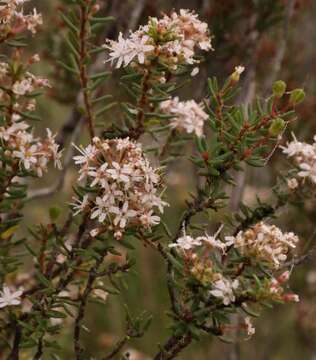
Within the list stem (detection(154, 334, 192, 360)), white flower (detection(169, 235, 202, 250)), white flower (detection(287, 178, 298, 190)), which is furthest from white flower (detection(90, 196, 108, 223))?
white flower (detection(287, 178, 298, 190))

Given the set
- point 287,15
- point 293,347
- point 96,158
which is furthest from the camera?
point 293,347

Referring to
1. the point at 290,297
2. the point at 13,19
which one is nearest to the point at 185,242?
the point at 290,297

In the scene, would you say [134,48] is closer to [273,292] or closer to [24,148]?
[24,148]

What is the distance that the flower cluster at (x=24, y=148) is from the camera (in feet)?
3.46

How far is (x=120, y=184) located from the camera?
3.18 feet

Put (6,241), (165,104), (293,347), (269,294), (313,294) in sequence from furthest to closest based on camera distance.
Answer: (293,347), (313,294), (6,241), (165,104), (269,294)

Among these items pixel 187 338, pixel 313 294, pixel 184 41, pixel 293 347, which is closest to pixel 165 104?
pixel 184 41

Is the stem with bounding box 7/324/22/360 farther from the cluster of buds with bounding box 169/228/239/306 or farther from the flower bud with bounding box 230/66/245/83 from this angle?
the flower bud with bounding box 230/66/245/83

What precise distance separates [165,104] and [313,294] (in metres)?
2.20

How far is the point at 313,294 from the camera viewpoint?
123 inches

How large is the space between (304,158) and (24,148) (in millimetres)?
462

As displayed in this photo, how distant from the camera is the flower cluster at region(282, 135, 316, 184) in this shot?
102 cm

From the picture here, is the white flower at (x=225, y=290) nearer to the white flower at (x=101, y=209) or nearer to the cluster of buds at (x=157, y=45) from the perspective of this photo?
the white flower at (x=101, y=209)

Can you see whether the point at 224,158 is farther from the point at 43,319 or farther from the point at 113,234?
the point at 43,319
